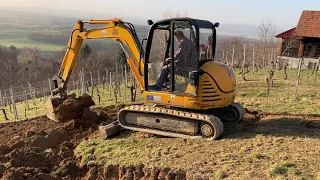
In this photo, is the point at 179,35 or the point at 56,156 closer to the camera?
the point at 179,35

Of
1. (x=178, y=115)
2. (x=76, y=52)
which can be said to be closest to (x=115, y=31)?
(x=76, y=52)

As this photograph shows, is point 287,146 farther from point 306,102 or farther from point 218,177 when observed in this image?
point 306,102

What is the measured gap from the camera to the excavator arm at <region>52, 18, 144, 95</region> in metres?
8.49

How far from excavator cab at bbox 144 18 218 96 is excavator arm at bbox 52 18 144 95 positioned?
55 cm

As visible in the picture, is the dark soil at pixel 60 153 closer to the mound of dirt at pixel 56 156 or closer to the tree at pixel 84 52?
the mound of dirt at pixel 56 156

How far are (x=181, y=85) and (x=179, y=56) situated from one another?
0.71 m

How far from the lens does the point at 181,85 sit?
24.6ft

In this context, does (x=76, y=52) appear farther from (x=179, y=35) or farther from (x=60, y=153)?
(x=179, y=35)

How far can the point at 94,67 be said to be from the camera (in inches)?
1796

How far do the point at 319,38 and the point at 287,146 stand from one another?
91.5ft

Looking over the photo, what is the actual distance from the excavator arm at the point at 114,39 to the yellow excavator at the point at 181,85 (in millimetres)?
28

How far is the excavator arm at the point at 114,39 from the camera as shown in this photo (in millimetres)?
8492

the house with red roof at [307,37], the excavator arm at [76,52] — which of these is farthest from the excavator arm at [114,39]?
the house with red roof at [307,37]

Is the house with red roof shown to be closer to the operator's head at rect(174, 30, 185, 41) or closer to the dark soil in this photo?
the dark soil
